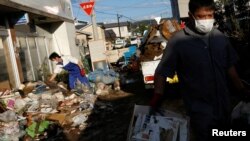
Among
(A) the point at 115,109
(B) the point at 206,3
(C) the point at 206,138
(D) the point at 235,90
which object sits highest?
(B) the point at 206,3

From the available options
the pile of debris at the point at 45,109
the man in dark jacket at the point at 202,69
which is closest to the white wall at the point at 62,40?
the pile of debris at the point at 45,109

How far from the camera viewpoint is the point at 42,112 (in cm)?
1098

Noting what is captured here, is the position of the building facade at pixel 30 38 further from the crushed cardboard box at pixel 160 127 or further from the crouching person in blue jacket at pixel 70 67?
the crushed cardboard box at pixel 160 127

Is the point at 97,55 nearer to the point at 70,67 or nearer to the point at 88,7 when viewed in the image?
the point at 88,7

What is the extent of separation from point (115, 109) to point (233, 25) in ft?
20.3

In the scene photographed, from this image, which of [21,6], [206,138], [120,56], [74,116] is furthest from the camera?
[120,56]

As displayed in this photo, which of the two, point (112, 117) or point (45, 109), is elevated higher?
point (45, 109)

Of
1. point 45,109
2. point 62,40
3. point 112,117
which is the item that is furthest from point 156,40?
point 62,40

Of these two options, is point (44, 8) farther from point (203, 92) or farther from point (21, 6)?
point (203, 92)

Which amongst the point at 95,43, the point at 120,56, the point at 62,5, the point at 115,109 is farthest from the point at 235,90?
the point at 120,56

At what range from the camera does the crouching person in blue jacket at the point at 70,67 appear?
12641mm

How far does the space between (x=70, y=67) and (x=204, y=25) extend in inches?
383

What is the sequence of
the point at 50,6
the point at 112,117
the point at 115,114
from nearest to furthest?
the point at 112,117
the point at 115,114
the point at 50,6

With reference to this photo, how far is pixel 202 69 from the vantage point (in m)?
3.90
